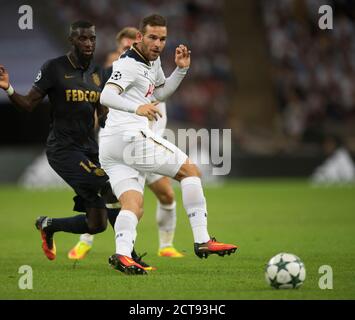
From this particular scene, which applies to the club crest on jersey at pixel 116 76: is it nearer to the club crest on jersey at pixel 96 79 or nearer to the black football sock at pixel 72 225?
the club crest on jersey at pixel 96 79

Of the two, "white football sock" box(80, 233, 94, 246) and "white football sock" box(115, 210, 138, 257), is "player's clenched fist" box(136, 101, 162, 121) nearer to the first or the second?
"white football sock" box(115, 210, 138, 257)

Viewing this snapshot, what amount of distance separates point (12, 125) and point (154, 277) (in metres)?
16.0

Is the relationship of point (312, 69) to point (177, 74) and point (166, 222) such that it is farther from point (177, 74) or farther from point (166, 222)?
point (177, 74)

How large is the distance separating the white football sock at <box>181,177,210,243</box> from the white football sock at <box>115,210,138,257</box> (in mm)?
548

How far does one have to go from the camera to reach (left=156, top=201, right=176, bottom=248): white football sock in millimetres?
10117

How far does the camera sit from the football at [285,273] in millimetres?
7109

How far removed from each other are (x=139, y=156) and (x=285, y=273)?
1.94 meters

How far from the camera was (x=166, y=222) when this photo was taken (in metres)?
10.1

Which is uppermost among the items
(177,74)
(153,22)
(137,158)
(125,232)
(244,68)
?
(244,68)

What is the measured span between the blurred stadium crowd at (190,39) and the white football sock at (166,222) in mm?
14386

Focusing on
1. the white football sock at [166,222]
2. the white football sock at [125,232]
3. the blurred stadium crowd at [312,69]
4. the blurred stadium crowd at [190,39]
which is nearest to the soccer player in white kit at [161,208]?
the white football sock at [166,222]

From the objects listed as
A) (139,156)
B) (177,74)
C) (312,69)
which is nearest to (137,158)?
(139,156)

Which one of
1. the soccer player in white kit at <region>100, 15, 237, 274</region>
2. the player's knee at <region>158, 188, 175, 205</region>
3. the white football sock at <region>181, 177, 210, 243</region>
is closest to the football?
the soccer player in white kit at <region>100, 15, 237, 274</region>
